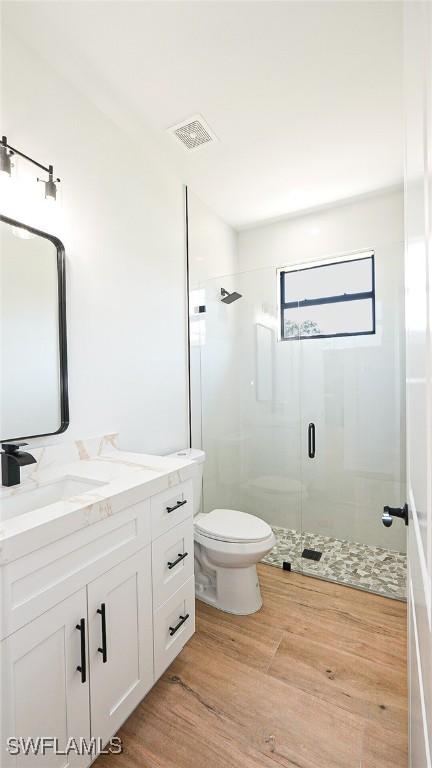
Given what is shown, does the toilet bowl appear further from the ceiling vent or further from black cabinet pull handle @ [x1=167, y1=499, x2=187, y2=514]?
the ceiling vent

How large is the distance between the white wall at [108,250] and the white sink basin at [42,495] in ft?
0.86

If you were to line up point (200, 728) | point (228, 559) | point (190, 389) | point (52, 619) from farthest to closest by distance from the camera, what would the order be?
point (190, 389), point (228, 559), point (200, 728), point (52, 619)

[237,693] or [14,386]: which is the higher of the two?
[14,386]

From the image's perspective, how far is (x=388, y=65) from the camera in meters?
1.56

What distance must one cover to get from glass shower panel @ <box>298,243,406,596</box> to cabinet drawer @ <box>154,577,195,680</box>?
1063 millimetres

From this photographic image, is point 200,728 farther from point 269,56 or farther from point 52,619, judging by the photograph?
point 269,56

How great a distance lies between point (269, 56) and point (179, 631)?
256 centimetres

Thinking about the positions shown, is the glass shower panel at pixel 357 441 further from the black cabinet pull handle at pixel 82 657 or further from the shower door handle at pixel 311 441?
the black cabinet pull handle at pixel 82 657

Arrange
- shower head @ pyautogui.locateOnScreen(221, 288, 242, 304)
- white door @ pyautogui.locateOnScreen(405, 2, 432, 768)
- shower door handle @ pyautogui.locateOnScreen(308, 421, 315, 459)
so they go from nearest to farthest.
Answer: white door @ pyautogui.locateOnScreen(405, 2, 432, 768), shower door handle @ pyautogui.locateOnScreen(308, 421, 315, 459), shower head @ pyautogui.locateOnScreen(221, 288, 242, 304)

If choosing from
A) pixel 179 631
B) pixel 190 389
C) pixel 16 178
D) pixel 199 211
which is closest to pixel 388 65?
pixel 199 211

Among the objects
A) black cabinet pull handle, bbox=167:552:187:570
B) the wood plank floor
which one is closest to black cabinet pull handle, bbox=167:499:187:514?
black cabinet pull handle, bbox=167:552:187:570

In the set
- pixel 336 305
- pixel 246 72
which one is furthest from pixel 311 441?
pixel 246 72

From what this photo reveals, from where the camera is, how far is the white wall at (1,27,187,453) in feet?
4.84

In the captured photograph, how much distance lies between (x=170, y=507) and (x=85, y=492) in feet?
1.24
